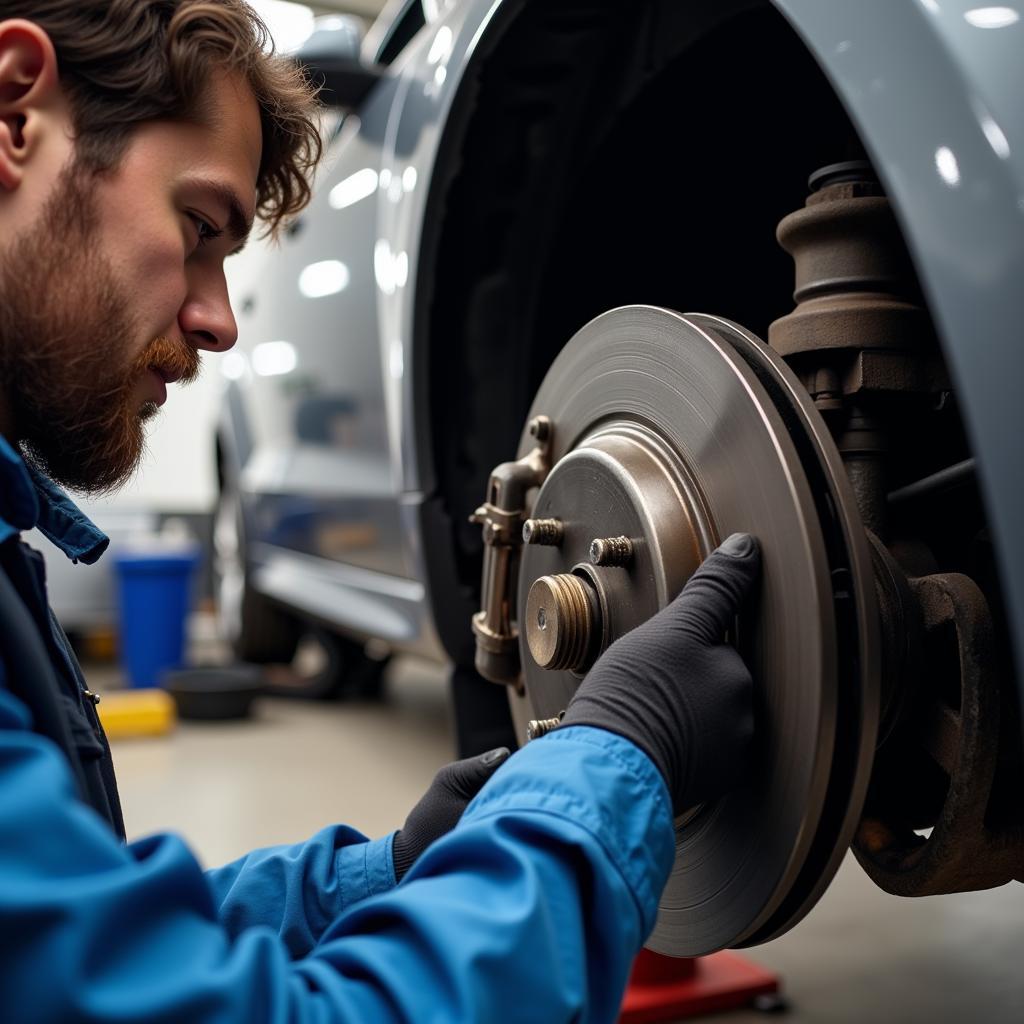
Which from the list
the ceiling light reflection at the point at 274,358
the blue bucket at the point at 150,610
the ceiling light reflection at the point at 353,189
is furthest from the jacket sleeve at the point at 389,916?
the blue bucket at the point at 150,610

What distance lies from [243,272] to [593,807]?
13.6 feet

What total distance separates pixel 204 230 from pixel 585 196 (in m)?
0.45

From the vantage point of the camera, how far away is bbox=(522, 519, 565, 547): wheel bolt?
719mm

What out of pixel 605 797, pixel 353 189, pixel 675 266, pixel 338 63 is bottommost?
pixel 605 797

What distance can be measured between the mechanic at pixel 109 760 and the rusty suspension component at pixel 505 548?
16 cm

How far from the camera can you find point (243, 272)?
432 cm

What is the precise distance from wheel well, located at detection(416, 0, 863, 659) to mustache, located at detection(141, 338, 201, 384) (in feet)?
1.28

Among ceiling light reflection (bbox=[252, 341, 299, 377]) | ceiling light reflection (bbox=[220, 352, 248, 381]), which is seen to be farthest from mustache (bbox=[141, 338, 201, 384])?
ceiling light reflection (bbox=[220, 352, 248, 381])

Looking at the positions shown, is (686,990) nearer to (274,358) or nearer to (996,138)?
(996,138)

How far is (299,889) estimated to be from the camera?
0.68 m

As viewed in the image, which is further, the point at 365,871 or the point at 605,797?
the point at 365,871

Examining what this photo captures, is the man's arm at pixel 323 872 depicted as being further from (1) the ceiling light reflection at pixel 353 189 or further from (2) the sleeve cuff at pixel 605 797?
(1) the ceiling light reflection at pixel 353 189

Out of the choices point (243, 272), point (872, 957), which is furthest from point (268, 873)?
point (243, 272)

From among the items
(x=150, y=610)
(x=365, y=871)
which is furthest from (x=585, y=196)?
(x=150, y=610)
